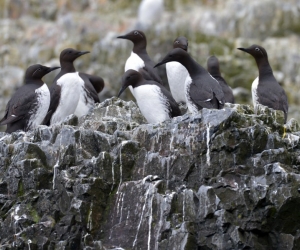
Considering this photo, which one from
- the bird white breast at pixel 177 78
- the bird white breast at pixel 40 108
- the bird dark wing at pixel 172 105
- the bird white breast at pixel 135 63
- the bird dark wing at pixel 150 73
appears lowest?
the bird dark wing at pixel 172 105

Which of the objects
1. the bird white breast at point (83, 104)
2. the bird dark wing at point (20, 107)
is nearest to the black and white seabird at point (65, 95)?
the bird white breast at point (83, 104)

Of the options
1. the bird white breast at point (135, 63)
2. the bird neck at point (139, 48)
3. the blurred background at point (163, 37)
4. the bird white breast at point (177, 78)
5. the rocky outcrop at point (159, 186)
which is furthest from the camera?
the blurred background at point (163, 37)


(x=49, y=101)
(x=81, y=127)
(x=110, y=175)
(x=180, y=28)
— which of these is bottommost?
(x=110, y=175)

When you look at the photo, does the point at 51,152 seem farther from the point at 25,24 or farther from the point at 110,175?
the point at 25,24

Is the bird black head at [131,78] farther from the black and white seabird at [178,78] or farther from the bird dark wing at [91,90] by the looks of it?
the bird dark wing at [91,90]

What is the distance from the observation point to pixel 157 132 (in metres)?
12.4

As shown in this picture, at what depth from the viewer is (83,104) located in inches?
610

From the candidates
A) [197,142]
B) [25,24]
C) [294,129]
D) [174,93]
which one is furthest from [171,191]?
[25,24]

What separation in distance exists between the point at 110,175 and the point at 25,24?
28630 millimetres

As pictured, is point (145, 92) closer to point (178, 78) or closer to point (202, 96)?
point (202, 96)

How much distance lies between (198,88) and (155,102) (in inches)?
26.9

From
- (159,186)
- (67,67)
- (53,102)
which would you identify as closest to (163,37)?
(67,67)

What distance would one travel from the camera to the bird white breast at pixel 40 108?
1418 centimetres

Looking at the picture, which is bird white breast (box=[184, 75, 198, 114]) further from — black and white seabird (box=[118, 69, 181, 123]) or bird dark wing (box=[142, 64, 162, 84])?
bird dark wing (box=[142, 64, 162, 84])
